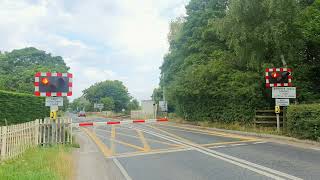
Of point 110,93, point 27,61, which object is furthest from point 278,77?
point 110,93

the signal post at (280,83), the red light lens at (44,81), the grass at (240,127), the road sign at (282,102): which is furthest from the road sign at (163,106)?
the red light lens at (44,81)

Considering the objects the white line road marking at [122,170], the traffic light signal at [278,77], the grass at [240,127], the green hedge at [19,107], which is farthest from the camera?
the green hedge at [19,107]

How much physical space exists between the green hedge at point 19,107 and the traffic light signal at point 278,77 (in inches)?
637

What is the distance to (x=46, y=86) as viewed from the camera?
16578 mm

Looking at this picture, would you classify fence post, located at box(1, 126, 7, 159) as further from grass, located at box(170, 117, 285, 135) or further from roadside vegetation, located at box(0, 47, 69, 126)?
roadside vegetation, located at box(0, 47, 69, 126)

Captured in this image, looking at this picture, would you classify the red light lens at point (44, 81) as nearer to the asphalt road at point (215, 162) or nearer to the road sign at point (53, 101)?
the road sign at point (53, 101)

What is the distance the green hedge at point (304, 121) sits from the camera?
17.2 metres

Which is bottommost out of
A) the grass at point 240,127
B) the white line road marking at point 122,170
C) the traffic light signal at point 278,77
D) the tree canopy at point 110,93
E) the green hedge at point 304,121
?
the white line road marking at point 122,170

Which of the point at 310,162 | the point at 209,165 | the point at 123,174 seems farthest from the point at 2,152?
the point at 310,162

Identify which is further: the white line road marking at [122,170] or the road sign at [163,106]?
the road sign at [163,106]

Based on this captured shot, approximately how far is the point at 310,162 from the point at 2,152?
355 inches

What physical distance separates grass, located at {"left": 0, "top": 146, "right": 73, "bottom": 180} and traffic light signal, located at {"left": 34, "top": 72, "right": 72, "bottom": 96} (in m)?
3.02

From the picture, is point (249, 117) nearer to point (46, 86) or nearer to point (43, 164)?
point (46, 86)

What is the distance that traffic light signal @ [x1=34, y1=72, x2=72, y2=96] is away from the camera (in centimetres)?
1652
